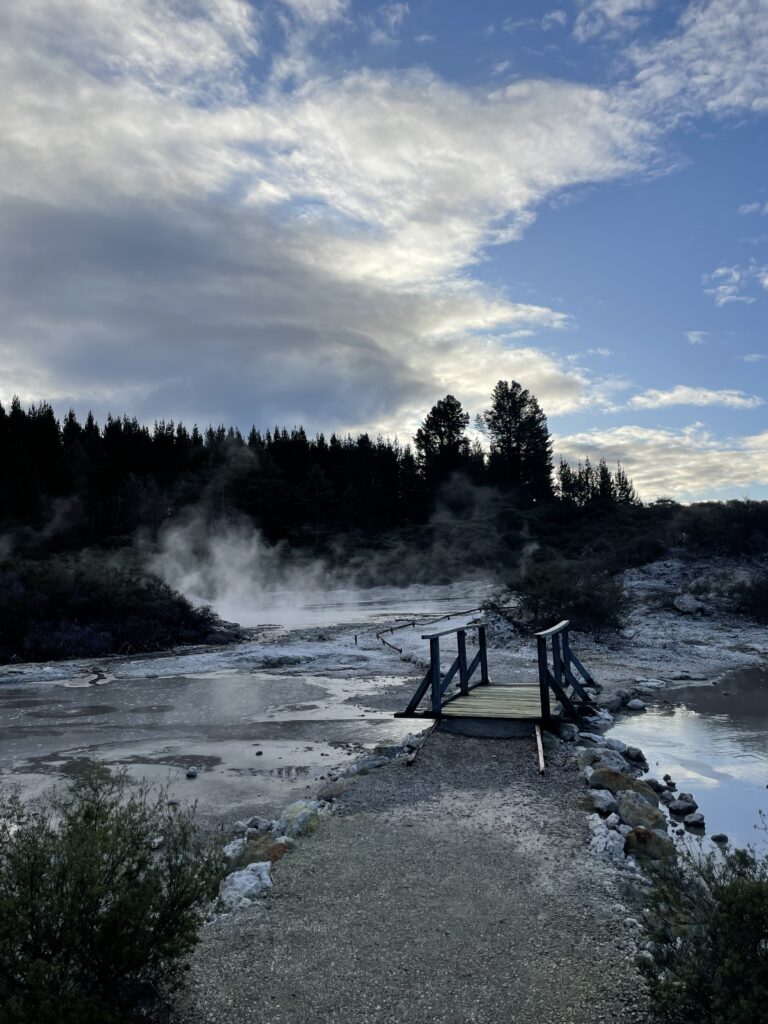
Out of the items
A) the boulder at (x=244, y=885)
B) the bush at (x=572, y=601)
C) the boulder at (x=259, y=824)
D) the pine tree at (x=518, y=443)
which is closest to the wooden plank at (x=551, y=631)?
the boulder at (x=259, y=824)

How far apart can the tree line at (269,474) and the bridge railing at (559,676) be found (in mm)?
43587

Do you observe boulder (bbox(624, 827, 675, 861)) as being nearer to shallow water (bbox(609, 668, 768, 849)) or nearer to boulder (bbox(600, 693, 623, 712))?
shallow water (bbox(609, 668, 768, 849))

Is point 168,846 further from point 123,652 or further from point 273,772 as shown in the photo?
→ point 123,652

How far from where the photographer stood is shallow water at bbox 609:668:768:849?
7.94m

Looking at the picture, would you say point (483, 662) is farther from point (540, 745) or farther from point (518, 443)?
point (518, 443)

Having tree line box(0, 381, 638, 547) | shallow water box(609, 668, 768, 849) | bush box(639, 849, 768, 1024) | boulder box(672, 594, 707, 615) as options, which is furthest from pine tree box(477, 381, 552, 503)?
bush box(639, 849, 768, 1024)

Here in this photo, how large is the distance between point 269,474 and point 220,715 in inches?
2164

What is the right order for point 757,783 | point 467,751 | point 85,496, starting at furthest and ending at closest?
point 85,496, point 467,751, point 757,783

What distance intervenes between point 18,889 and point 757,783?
886 centimetres

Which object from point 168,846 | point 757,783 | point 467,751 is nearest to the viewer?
point 168,846

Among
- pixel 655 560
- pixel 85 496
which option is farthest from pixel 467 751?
pixel 85 496

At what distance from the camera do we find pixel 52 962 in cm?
327

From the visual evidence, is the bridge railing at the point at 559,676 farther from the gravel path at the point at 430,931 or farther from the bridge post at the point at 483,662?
the gravel path at the point at 430,931

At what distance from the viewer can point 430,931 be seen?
182 inches
